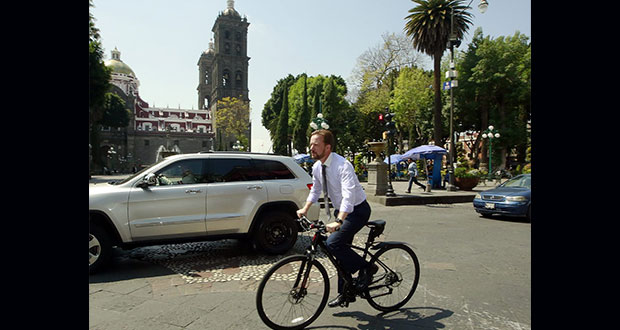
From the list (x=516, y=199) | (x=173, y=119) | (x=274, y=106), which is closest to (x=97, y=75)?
(x=516, y=199)

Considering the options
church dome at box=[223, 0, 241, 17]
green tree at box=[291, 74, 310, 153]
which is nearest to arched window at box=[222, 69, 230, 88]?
church dome at box=[223, 0, 241, 17]

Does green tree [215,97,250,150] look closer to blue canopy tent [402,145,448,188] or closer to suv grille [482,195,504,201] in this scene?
blue canopy tent [402,145,448,188]

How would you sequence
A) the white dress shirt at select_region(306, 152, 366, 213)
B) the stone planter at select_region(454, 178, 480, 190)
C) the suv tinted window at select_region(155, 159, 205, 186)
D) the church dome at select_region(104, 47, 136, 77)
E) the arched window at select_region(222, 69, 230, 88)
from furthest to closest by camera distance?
1. the church dome at select_region(104, 47, 136, 77)
2. the arched window at select_region(222, 69, 230, 88)
3. the stone planter at select_region(454, 178, 480, 190)
4. the suv tinted window at select_region(155, 159, 205, 186)
5. the white dress shirt at select_region(306, 152, 366, 213)

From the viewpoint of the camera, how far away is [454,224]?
9.38 metres

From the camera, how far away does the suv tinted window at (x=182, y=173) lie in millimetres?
5666

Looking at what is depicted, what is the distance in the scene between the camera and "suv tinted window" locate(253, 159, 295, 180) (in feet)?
20.3

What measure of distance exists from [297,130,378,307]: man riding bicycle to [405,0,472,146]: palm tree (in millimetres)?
25232

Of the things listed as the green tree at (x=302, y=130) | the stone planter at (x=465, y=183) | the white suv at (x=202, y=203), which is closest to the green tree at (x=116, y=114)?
the green tree at (x=302, y=130)

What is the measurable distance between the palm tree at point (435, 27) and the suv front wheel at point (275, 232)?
23363 millimetres

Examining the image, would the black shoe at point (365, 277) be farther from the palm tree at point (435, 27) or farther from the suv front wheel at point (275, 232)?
the palm tree at point (435, 27)

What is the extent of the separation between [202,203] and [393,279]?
10.7 ft
